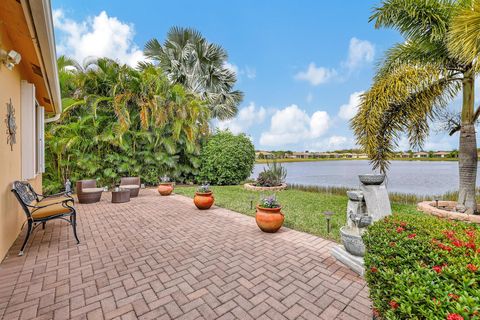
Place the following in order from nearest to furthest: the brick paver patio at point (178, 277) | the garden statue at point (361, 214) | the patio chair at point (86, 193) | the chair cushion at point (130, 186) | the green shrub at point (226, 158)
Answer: the brick paver patio at point (178, 277), the garden statue at point (361, 214), the patio chair at point (86, 193), the chair cushion at point (130, 186), the green shrub at point (226, 158)

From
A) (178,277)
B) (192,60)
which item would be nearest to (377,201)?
(178,277)

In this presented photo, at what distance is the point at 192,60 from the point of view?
12.5 meters

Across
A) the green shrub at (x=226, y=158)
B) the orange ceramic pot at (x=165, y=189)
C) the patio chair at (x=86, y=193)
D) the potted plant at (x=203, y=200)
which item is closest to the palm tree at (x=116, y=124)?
the green shrub at (x=226, y=158)

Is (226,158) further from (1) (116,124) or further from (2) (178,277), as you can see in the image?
(2) (178,277)

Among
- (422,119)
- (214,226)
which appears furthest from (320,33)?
(214,226)

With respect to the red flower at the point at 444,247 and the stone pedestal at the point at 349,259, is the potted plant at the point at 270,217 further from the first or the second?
the red flower at the point at 444,247

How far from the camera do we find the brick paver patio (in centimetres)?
199

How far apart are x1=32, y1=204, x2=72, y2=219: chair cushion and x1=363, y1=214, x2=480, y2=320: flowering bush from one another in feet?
14.5

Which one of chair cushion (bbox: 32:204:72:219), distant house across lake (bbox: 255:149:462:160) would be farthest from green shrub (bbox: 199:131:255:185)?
chair cushion (bbox: 32:204:72:219)

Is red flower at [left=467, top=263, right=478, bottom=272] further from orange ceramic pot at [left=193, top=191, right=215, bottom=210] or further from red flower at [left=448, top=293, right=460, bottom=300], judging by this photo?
orange ceramic pot at [left=193, top=191, right=215, bottom=210]

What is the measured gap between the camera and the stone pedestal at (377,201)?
9.46ft

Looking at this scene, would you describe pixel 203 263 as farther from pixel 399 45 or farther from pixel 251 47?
pixel 251 47

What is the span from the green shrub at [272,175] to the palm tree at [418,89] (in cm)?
434

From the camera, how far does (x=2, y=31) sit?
2875 millimetres
